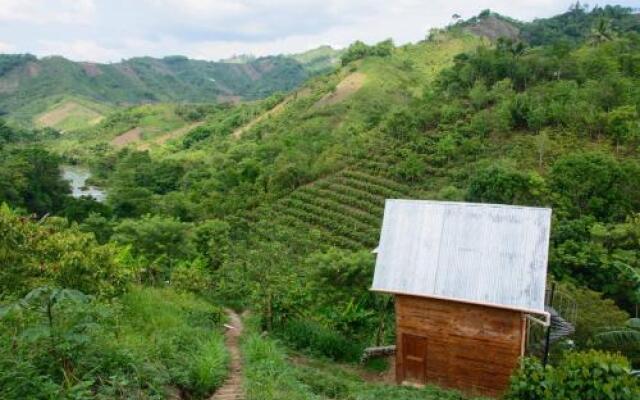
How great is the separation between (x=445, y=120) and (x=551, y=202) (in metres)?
17.7

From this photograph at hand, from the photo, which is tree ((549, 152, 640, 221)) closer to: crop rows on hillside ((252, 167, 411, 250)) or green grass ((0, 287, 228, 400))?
crop rows on hillside ((252, 167, 411, 250))

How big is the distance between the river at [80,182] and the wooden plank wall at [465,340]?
49.7 metres

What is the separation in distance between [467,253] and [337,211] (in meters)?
23.5

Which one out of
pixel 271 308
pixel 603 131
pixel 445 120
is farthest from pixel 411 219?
pixel 445 120

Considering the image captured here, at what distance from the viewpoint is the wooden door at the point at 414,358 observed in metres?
12.8

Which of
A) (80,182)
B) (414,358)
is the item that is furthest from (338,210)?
(80,182)

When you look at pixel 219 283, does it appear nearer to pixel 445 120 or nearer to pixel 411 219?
pixel 411 219

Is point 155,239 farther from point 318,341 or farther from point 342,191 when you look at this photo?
point 342,191

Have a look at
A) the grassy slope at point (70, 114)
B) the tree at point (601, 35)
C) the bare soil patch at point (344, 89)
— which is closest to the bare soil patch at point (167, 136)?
the grassy slope at point (70, 114)

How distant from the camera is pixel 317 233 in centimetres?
3145

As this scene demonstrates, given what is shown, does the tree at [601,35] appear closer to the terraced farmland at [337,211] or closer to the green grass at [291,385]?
the terraced farmland at [337,211]

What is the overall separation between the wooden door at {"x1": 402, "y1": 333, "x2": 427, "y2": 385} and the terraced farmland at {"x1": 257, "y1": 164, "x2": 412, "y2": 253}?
16.3 m

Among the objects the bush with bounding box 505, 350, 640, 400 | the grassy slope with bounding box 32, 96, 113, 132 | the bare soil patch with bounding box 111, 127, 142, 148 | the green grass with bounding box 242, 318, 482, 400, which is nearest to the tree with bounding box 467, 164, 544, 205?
the green grass with bounding box 242, 318, 482, 400

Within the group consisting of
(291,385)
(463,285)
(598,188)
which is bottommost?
(291,385)
